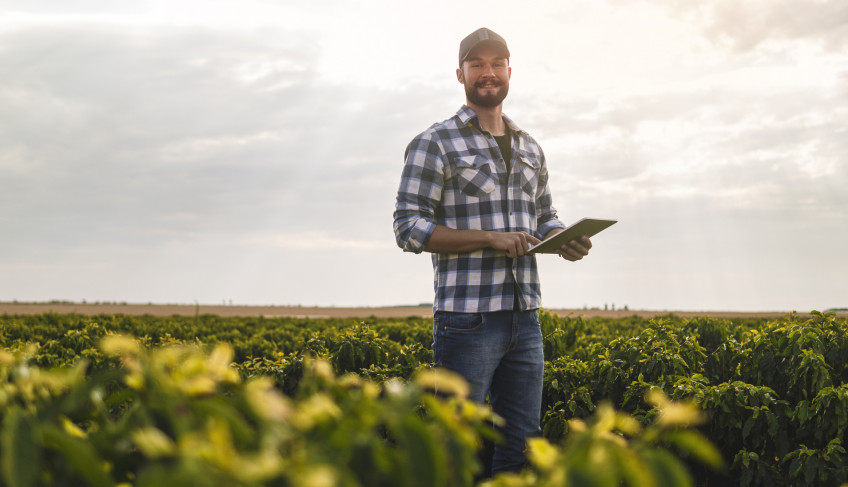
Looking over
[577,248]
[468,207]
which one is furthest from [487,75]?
[577,248]

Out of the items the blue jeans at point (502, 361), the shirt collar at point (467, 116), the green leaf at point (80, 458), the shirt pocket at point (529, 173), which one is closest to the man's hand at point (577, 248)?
the blue jeans at point (502, 361)

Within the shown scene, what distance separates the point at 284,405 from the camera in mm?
1100

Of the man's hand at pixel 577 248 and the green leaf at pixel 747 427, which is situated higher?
the man's hand at pixel 577 248

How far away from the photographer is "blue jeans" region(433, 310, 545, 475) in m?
3.34

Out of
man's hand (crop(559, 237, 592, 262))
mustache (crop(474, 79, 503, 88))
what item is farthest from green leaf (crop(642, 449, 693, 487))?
mustache (crop(474, 79, 503, 88))

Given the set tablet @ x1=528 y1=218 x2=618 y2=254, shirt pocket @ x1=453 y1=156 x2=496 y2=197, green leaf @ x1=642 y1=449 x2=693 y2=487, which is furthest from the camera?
shirt pocket @ x1=453 y1=156 x2=496 y2=197

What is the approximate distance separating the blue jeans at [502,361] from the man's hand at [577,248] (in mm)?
405

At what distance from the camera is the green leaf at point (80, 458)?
107 centimetres

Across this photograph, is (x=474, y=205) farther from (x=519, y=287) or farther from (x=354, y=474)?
(x=354, y=474)

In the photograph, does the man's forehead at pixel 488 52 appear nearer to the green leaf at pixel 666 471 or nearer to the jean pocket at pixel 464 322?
the jean pocket at pixel 464 322

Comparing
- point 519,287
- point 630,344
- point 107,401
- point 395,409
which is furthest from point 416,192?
point 630,344

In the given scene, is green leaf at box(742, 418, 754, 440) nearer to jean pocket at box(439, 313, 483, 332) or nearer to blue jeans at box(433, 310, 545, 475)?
blue jeans at box(433, 310, 545, 475)

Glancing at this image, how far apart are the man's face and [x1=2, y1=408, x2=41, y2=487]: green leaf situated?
302cm

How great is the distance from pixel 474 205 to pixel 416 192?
344mm
